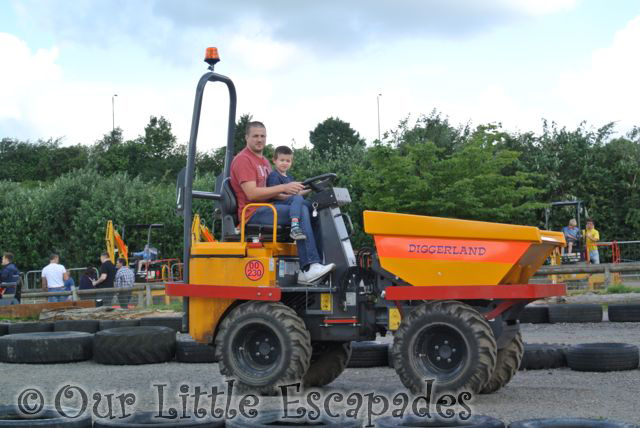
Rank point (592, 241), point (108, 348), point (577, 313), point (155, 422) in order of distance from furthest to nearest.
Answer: point (592, 241) < point (577, 313) < point (108, 348) < point (155, 422)

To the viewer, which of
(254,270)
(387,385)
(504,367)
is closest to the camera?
(504,367)

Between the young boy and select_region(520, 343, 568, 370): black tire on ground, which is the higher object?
the young boy

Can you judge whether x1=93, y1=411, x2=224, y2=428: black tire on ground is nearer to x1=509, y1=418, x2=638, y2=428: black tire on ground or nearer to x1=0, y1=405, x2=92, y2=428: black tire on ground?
x1=0, y1=405, x2=92, y2=428: black tire on ground

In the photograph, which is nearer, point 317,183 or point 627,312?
point 317,183

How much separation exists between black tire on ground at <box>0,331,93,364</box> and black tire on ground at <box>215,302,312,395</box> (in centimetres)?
366

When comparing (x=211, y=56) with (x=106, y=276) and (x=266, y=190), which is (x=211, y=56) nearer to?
(x=266, y=190)

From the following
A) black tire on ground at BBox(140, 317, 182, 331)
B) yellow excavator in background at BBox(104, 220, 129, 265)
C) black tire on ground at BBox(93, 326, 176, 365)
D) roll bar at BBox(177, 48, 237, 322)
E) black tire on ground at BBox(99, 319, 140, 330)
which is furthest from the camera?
yellow excavator in background at BBox(104, 220, 129, 265)

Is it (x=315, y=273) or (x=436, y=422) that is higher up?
(x=315, y=273)

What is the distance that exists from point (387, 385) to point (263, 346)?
1304 mm

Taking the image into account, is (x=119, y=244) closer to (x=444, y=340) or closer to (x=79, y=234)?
(x=79, y=234)

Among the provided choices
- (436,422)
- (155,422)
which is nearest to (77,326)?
(155,422)

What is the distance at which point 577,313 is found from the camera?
15516 mm

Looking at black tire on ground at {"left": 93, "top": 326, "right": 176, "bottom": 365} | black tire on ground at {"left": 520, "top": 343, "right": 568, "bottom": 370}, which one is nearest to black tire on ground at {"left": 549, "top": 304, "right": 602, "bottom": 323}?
black tire on ground at {"left": 520, "top": 343, "right": 568, "bottom": 370}

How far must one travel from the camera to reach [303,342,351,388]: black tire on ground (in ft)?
29.5
